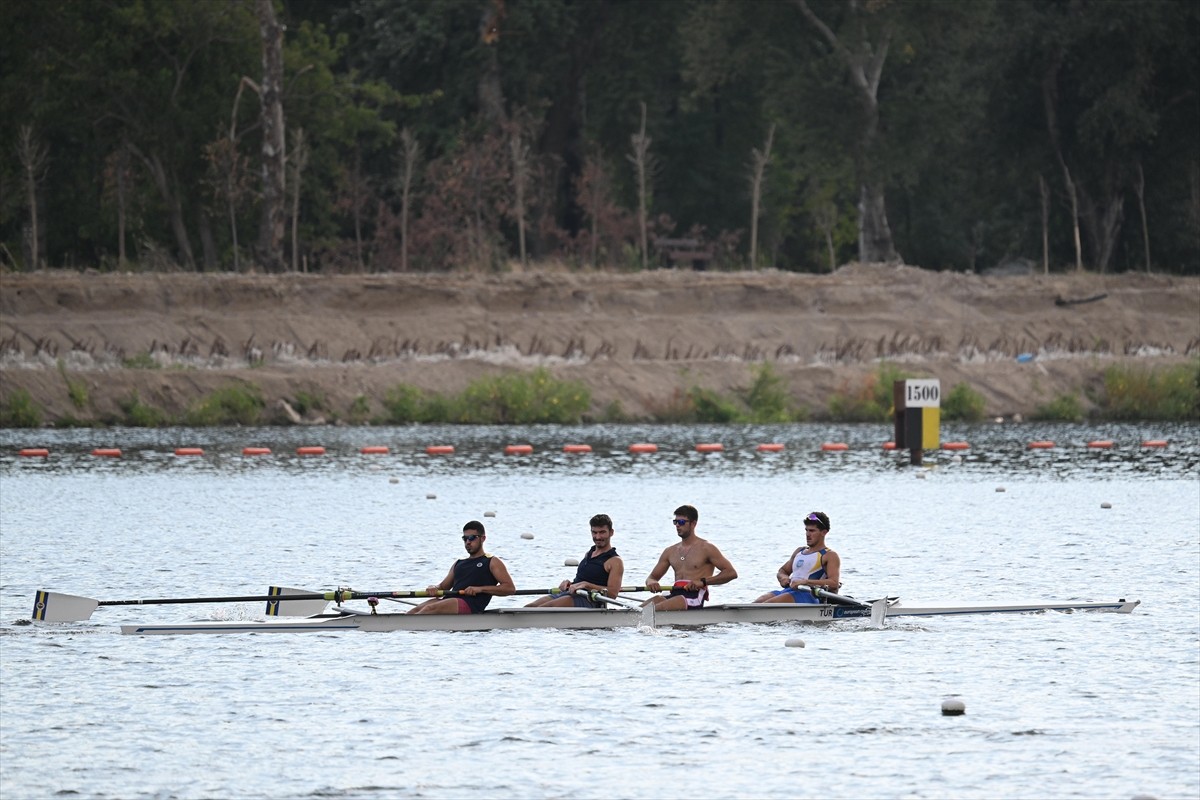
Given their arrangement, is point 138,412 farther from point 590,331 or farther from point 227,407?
point 590,331

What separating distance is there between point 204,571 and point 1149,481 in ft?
75.7

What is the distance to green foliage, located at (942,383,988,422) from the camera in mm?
63000

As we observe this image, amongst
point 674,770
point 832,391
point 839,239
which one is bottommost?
point 674,770

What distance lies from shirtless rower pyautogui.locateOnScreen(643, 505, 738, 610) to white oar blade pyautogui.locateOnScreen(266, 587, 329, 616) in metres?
4.01

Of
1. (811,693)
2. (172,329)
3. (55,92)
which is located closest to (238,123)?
(55,92)

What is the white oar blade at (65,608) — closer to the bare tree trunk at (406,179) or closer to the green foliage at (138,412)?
the green foliage at (138,412)

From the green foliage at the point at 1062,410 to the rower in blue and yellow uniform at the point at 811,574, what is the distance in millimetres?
40807

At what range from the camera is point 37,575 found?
2844 cm

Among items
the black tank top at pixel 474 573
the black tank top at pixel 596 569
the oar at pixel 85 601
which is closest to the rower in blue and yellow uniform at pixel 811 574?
the black tank top at pixel 596 569

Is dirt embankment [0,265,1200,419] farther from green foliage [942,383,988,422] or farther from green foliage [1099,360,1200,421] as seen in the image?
green foliage [1099,360,1200,421]

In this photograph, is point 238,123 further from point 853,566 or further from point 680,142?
point 853,566

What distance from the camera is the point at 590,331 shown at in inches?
2618

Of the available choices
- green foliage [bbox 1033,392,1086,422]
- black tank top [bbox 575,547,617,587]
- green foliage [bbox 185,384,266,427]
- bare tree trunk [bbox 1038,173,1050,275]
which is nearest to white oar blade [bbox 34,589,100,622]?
black tank top [bbox 575,547,617,587]

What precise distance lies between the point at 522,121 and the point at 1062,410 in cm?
2402
